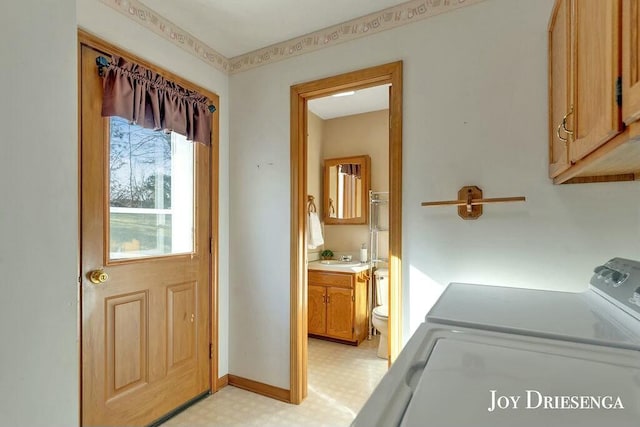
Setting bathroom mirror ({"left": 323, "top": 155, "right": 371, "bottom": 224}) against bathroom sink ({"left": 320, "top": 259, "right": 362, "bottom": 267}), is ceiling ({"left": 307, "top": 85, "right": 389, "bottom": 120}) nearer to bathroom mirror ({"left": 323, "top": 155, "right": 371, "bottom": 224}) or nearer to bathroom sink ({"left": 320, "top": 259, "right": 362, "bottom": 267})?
bathroom mirror ({"left": 323, "top": 155, "right": 371, "bottom": 224})

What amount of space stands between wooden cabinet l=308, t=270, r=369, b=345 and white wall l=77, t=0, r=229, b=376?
3.44 feet

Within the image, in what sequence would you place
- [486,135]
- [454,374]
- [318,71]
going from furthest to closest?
1. [318,71]
2. [486,135]
3. [454,374]

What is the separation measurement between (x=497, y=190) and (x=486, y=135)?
30 centimetres

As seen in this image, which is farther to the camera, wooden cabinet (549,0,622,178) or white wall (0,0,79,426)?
white wall (0,0,79,426)

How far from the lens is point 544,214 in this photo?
1509 mm

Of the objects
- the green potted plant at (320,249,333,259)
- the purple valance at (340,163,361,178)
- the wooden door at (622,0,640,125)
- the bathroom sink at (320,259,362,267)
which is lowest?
the bathroom sink at (320,259,362,267)

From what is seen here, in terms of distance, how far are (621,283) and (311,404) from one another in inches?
74.6

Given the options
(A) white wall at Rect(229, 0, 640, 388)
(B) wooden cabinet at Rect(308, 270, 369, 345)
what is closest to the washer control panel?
(A) white wall at Rect(229, 0, 640, 388)

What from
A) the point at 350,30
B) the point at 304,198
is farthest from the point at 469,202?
the point at 350,30

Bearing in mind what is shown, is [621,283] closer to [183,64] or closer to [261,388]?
[261,388]

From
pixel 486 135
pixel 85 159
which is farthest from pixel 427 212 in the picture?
pixel 85 159

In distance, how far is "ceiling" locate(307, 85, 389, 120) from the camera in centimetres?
309

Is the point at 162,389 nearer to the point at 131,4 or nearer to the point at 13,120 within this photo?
the point at 13,120

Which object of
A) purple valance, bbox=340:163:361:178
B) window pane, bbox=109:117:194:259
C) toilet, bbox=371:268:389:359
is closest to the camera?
window pane, bbox=109:117:194:259
